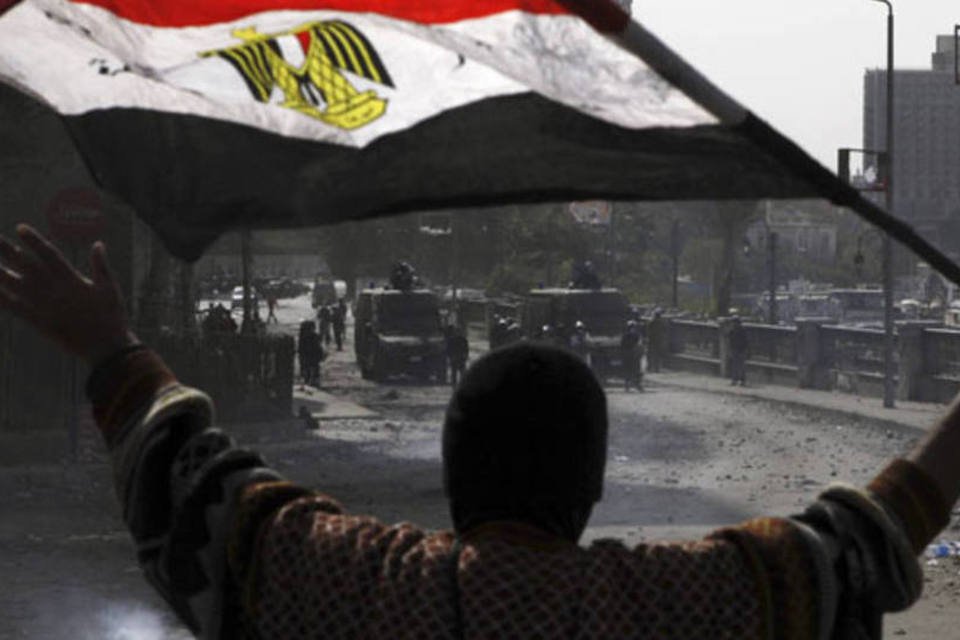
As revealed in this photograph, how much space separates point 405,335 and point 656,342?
8.33 metres

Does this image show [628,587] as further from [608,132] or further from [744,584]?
[608,132]

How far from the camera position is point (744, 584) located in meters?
2.30

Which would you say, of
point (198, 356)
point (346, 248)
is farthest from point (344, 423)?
point (346, 248)

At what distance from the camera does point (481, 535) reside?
92.0 inches

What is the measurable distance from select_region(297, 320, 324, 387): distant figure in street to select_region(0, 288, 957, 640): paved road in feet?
9.62

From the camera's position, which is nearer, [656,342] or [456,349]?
[456,349]

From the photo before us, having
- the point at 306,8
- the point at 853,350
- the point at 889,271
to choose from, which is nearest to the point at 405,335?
the point at 853,350

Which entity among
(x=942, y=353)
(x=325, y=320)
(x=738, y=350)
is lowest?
(x=325, y=320)

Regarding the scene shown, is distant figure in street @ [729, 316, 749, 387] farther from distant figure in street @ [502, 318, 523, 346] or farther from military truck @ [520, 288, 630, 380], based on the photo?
distant figure in street @ [502, 318, 523, 346]

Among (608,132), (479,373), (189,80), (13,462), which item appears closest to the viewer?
(479,373)

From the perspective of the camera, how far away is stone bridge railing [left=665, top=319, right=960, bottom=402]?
36.7m

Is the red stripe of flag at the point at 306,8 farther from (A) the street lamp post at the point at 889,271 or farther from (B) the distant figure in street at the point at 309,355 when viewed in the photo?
(B) the distant figure in street at the point at 309,355

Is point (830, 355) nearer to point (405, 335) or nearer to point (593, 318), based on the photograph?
point (593, 318)

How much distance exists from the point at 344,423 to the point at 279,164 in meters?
28.6
